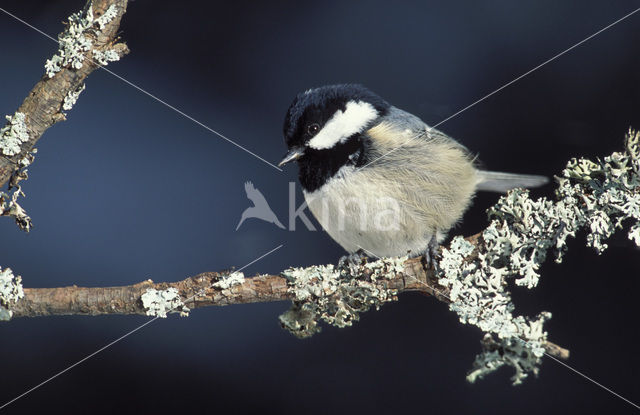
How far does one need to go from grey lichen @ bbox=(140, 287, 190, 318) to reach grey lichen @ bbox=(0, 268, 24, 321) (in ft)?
0.70

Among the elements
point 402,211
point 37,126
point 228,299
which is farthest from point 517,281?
point 37,126

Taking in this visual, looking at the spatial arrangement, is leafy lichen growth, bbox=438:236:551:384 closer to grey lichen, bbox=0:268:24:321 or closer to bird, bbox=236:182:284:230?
bird, bbox=236:182:284:230

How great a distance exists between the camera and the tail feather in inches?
44.9

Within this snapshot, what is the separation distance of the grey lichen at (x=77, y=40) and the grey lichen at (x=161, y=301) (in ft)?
1.32

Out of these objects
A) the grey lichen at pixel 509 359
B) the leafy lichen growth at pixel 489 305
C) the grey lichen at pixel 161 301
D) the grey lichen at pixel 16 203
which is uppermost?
the grey lichen at pixel 16 203

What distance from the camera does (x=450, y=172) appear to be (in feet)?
4.07

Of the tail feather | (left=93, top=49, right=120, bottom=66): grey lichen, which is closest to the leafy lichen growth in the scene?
the tail feather

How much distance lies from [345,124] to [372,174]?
125 mm

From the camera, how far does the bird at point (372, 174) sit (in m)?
1.11

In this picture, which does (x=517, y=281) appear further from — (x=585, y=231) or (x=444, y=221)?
(x=444, y=221)

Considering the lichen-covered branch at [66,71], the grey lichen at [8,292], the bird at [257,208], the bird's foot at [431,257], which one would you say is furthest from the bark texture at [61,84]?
the bird's foot at [431,257]

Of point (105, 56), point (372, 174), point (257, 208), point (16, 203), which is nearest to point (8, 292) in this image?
point (16, 203)

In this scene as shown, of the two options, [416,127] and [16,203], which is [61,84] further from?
[416,127]

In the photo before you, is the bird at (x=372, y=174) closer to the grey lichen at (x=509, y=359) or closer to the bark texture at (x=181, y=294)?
the bark texture at (x=181, y=294)
